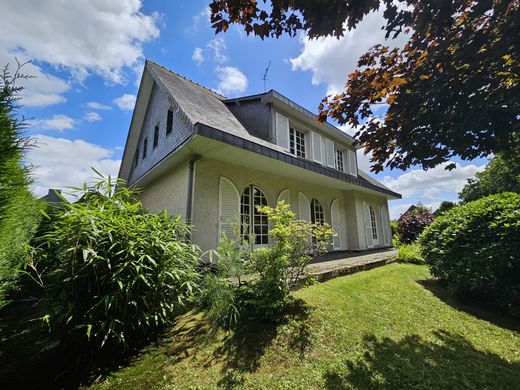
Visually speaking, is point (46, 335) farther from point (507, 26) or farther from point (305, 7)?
point (507, 26)

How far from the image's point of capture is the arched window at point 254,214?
22.7 feet

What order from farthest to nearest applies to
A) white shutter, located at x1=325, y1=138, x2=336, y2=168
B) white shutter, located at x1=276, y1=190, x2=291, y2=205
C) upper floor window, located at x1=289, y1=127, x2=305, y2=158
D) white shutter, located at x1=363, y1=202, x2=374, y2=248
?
1. white shutter, located at x1=363, y1=202, x2=374, y2=248
2. white shutter, located at x1=325, y1=138, x2=336, y2=168
3. upper floor window, located at x1=289, y1=127, x2=305, y2=158
4. white shutter, located at x1=276, y1=190, x2=291, y2=205

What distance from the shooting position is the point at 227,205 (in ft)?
21.0

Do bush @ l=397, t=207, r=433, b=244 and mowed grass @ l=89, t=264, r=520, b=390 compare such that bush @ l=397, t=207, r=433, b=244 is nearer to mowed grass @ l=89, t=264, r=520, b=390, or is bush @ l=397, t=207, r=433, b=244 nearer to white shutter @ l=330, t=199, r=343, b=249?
white shutter @ l=330, t=199, r=343, b=249

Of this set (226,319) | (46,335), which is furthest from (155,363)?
(46,335)

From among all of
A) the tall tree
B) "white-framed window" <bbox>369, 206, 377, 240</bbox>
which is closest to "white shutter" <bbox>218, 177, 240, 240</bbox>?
the tall tree

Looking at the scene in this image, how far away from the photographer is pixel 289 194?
26.8ft

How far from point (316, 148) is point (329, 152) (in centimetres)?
122

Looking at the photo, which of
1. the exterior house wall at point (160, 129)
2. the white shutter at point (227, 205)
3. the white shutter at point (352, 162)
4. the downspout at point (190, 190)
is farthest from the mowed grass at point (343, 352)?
the white shutter at point (352, 162)

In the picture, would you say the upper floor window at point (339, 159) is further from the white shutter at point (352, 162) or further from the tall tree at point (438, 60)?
the tall tree at point (438, 60)

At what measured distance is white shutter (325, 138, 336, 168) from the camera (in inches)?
417

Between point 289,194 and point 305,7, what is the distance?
19.7ft

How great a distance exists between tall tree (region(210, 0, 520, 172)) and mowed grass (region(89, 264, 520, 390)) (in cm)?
255

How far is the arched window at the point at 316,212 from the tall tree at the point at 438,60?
5.81 metres
